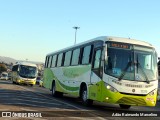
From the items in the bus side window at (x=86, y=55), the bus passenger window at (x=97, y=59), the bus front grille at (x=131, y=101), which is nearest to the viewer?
the bus front grille at (x=131, y=101)

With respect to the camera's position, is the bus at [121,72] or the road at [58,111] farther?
the bus at [121,72]

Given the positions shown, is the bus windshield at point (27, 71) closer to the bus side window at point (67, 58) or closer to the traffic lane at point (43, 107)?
the bus side window at point (67, 58)

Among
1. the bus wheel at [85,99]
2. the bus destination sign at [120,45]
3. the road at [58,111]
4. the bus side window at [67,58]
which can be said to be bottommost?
the road at [58,111]

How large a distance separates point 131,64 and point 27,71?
32.0 meters

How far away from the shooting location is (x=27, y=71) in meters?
46.8

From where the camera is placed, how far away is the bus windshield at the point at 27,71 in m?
46.6

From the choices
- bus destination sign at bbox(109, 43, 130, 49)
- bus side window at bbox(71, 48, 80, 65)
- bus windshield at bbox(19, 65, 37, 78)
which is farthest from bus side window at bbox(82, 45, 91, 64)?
bus windshield at bbox(19, 65, 37, 78)

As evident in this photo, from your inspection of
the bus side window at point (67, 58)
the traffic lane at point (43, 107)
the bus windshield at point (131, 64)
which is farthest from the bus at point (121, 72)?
the bus side window at point (67, 58)

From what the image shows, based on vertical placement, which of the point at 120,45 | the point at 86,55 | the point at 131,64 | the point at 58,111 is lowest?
the point at 58,111

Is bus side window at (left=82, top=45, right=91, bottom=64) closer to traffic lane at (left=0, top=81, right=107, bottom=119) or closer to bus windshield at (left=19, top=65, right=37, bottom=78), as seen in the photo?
traffic lane at (left=0, top=81, right=107, bottom=119)

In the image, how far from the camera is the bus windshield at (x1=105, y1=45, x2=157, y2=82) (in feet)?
52.1

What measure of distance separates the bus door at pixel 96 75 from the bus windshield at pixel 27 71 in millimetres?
30020

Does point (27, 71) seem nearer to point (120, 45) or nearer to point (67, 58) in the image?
point (67, 58)

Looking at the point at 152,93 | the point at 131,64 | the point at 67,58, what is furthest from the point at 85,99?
the point at 67,58
